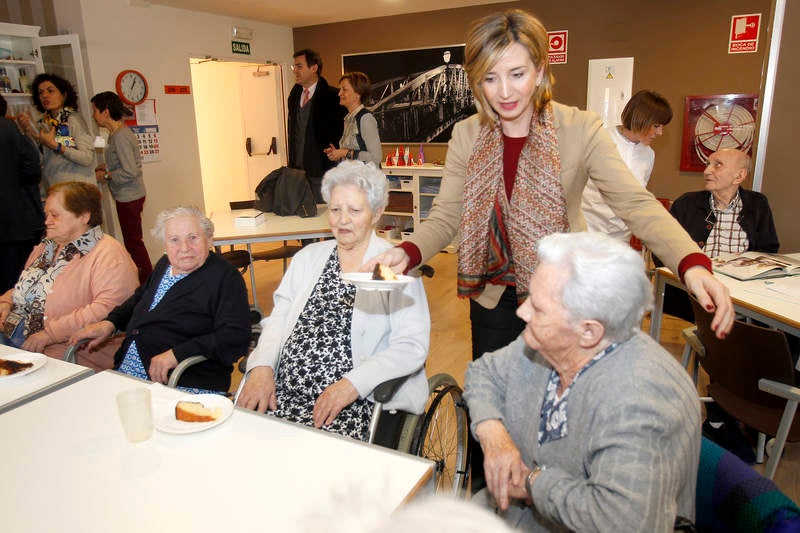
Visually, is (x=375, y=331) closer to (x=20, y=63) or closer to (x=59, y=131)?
(x=59, y=131)

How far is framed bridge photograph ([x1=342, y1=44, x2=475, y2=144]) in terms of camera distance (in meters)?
6.48

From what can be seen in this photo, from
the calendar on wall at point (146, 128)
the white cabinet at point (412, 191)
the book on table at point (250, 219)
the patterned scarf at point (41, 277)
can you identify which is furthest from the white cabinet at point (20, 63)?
the white cabinet at point (412, 191)

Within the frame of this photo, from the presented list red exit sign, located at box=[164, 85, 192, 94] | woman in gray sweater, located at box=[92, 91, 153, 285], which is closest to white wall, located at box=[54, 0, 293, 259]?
red exit sign, located at box=[164, 85, 192, 94]

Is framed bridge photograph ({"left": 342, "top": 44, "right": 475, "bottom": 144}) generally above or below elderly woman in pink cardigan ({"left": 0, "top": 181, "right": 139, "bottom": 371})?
above

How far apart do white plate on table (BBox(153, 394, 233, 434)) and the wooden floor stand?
1.91 m

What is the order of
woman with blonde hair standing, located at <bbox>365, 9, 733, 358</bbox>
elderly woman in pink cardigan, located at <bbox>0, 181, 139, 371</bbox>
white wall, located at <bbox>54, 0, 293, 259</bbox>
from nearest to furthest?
woman with blonde hair standing, located at <bbox>365, 9, 733, 358</bbox>
elderly woman in pink cardigan, located at <bbox>0, 181, 139, 371</bbox>
white wall, located at <bbox>54, 0, 293, 259</bbox>

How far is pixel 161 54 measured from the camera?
6.07 meters

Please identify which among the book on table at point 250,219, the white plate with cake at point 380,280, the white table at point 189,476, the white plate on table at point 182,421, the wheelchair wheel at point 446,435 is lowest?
the wheelchair wheel at point 446,435

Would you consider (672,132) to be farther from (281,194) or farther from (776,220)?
(281,194)

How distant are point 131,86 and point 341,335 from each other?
5116 mm

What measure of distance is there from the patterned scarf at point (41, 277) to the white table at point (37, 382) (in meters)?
0.84

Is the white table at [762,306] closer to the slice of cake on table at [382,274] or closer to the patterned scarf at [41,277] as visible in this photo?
the slice of cake on table at [382,274]

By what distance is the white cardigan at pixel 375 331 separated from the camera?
174 cm

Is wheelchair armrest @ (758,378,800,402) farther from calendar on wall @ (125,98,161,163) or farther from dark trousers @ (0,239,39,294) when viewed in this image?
calendar on wall @ (125,98,161,163)
